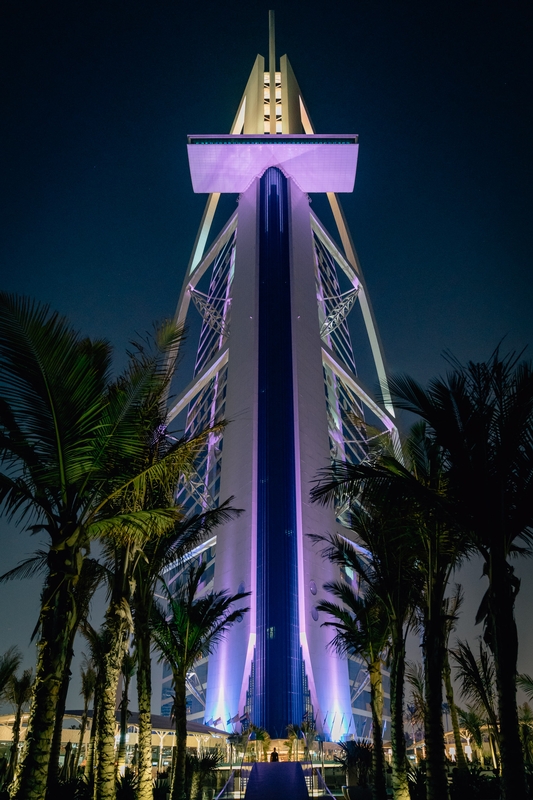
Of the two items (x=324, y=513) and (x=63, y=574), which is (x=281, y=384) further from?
(x=63, y=574)

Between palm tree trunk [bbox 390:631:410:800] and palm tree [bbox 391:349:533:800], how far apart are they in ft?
11.8

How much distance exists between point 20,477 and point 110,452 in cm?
103

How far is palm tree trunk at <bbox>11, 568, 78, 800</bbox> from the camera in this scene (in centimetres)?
594

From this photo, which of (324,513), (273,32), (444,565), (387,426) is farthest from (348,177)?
(444,565)

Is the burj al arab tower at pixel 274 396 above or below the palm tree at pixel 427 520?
above

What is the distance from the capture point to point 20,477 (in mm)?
7324

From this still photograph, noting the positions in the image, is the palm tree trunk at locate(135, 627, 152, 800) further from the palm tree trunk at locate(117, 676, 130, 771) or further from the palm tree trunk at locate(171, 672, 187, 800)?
the palm tree trunk at locate(117, 676, 130, 771)

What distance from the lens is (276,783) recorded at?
38.2ft

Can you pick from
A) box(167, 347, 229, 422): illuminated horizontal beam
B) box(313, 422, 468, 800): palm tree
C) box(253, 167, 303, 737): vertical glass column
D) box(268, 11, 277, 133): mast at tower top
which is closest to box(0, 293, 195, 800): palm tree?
box(313, 422, 468, 800): palm tree

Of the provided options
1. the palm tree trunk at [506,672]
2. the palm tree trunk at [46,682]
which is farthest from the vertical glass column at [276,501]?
the palm tree trunk at [46,682]

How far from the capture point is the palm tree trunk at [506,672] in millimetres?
6488

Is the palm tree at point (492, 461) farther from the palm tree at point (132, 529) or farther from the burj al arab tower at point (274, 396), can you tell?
the burj al arab tower at point (274, 396)

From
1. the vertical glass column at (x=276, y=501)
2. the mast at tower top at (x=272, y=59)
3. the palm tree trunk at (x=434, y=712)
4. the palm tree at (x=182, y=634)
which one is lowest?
the palm tree trunk at (x=434, y=712)

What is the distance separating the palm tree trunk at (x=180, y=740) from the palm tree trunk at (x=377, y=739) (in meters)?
3.48
